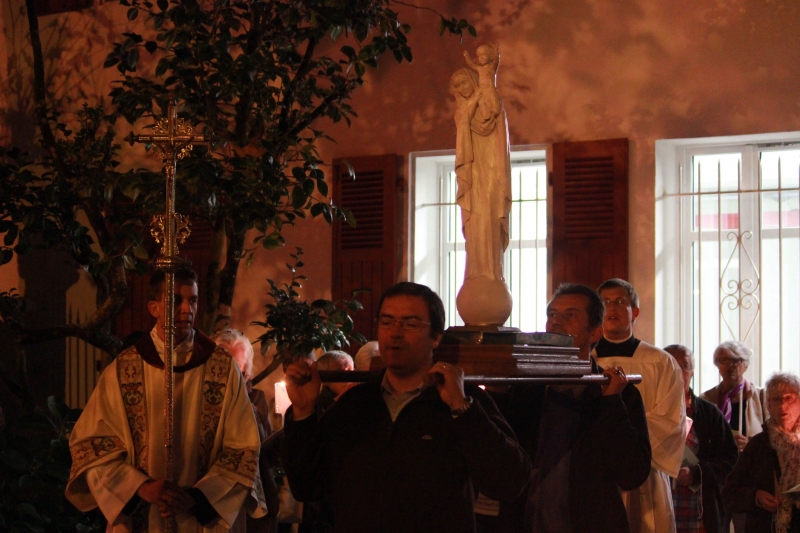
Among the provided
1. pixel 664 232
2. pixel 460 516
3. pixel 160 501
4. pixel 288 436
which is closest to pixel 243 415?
pixel 160 501

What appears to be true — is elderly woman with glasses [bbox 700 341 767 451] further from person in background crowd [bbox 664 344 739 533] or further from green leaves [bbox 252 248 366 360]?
green leaves [bbox 252 248 366 360]

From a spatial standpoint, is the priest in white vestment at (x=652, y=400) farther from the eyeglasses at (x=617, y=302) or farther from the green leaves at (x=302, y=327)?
the green leaves at (x=302, y=327)

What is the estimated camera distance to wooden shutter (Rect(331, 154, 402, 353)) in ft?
24.4

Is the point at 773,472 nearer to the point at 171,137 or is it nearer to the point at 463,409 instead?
the point at 463,409

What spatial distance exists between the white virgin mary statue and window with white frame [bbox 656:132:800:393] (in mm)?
3234

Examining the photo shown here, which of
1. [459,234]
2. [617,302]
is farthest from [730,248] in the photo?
[617,302]

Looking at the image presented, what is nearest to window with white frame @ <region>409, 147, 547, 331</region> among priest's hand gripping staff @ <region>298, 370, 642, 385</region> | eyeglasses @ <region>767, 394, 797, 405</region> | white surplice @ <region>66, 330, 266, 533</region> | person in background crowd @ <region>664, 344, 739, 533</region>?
person in background crowd @ <region>664, 344, 739, 533</region>

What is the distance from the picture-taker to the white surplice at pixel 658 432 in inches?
155

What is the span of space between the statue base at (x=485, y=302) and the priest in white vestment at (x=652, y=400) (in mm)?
807

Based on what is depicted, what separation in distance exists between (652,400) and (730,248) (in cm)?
286

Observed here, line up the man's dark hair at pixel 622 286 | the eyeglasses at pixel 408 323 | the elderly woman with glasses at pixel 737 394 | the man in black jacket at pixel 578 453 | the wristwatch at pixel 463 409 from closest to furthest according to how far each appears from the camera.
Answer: the wristwatch at pixel 463 409, the eyeglasses at pixel 408 323, the man in black jacket at pixel 578 453, the man's dark hair at pixel 622 286, the elderly woman with glasses at pixel 737 394

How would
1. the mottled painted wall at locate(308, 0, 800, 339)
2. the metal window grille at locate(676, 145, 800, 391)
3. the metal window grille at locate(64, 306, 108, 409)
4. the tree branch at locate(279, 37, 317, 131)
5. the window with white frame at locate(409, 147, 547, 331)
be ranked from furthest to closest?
the metal window grille at locate(64, 306, 108, 409)
the window with white frame at locate(409, 147, 547, 331)
the metal window grille at locate(676, 145, 800, 391)
the mottled painted wall at locate(308, 0, 800, 339)
the tree branch at locate(279, 37, 317, 131)

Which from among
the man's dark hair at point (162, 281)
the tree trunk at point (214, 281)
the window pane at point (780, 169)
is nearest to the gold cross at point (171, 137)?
the man's dark hair at point (162, 281)

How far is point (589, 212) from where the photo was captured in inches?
272
